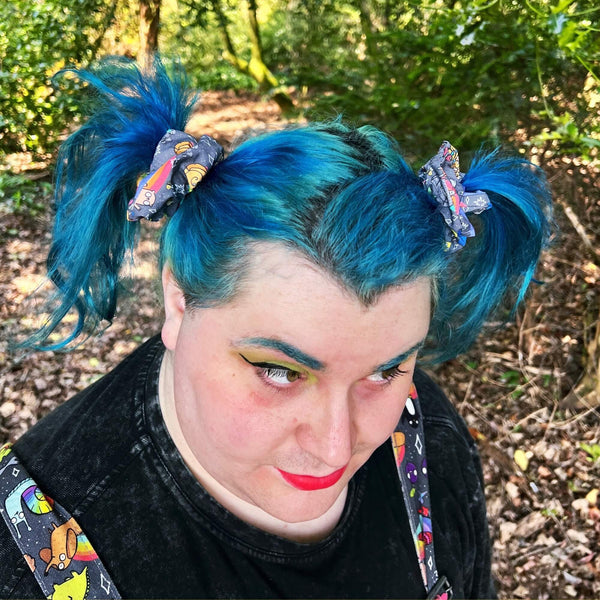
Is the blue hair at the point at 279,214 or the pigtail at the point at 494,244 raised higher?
the blue hair at the point at 279,214

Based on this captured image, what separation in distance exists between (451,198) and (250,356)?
58cm

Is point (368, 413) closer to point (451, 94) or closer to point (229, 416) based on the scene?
point (229, 416)

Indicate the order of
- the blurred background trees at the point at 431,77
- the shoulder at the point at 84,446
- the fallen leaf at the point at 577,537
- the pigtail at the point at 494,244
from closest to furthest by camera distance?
the shoulder at the point at 84,446 < the pigtail at the point at 494,244 < the blurred background trees at the point at 431,77 < the fallen leaf at the point at 577,537

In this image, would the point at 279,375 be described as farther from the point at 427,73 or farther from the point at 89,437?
the point at 427,73

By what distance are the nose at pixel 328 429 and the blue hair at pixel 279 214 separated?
0.23 meters

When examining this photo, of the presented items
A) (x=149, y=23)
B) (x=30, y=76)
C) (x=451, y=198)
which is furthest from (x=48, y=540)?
(x=149, y=23)

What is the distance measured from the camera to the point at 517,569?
3059 mm

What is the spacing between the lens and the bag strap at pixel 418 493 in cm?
152

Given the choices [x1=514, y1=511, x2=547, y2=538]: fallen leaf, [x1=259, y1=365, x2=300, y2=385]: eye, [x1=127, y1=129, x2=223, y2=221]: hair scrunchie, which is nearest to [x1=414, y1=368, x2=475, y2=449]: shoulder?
[x1=259, y1=365, x2=300, y2=385]: eye

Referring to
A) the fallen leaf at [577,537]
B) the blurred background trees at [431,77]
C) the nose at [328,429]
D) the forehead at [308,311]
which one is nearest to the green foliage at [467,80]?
the blurred background trees at [431,77]

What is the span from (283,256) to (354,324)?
0.64 ft

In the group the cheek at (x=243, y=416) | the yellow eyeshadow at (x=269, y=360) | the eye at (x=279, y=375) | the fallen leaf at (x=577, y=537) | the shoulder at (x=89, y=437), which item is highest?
the yellow eyeshadow at (x=269, y=360)

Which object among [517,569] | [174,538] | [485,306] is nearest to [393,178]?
[485,306]

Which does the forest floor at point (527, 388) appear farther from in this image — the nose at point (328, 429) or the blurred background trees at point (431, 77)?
the nose at point (328, 429)
